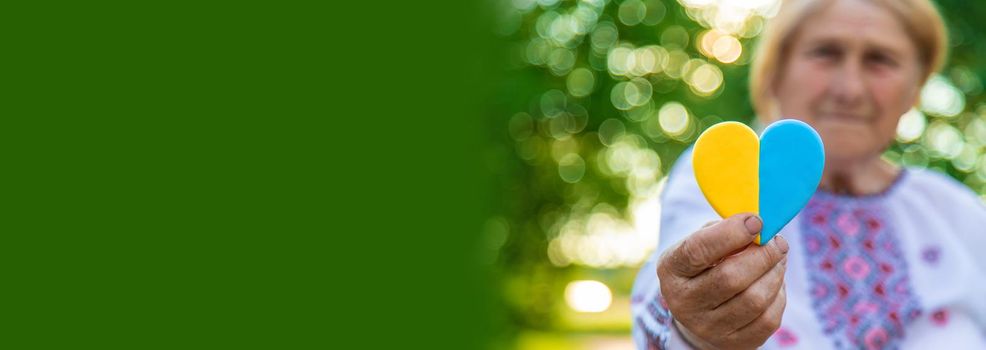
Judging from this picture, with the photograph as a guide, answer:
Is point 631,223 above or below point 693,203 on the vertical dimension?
above

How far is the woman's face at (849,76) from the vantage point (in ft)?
4.16

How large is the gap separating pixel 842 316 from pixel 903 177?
0.30m

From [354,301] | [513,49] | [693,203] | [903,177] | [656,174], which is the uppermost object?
[513,49]

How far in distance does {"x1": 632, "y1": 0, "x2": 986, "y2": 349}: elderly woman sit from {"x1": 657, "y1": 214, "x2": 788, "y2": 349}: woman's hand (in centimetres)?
22

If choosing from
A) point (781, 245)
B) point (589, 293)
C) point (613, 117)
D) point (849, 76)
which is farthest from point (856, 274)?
point (589, 293)

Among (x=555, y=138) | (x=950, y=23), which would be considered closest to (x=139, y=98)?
(x=950, y=23)

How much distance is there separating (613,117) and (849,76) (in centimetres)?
604

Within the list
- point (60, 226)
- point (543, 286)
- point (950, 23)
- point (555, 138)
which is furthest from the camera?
point (543, 286)

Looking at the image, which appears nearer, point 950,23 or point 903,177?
point 903,177

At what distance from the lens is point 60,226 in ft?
1.62

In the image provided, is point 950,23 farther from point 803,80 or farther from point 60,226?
point 60,226

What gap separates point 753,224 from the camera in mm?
798

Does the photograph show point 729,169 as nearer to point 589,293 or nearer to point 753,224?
point 753,224

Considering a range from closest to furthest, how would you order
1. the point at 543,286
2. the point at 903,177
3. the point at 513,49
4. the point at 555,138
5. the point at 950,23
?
the point at 903,177, the point at 950,23, the point at 513,49, the point at 555,138, the point at 543,286
